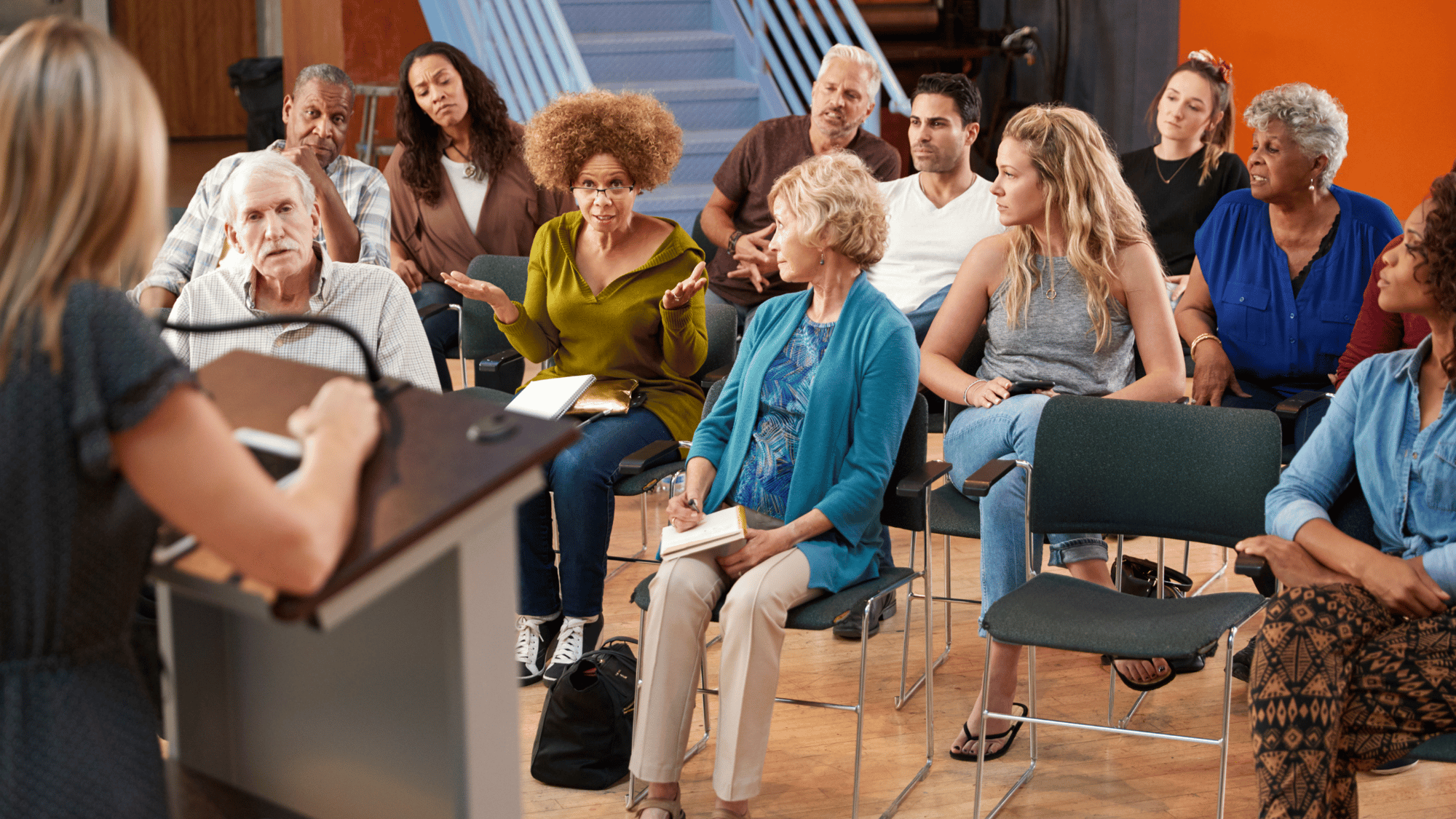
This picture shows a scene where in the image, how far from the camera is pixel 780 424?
2846 millimetres

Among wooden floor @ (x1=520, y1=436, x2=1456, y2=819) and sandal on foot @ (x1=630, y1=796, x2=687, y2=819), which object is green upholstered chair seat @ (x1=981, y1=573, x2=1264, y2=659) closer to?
wooden floor @ (x1=520, y1=436, x2=1456, y2=819)

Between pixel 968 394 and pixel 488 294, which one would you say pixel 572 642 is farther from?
pixel 968 394

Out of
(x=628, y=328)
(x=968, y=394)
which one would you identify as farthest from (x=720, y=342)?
(x=968, y=394)

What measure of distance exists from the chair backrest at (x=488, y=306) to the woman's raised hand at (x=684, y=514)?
5.52 ft

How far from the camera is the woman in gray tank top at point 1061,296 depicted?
3207 mm

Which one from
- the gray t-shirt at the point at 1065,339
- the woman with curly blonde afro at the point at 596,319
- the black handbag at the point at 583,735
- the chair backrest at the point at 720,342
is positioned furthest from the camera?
the chair backrest at the point at 720,342

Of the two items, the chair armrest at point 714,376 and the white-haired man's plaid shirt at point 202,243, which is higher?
the white-haired man's plaid shirt at point 202,243

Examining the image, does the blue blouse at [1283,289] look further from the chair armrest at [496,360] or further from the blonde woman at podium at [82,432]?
the blonde woman at podium at [82,432]

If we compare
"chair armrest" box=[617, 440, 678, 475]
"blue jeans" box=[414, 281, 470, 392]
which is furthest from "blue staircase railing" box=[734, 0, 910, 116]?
"chair armrest" box=[617, 440, 678, 475]

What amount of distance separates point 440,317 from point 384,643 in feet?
10.9

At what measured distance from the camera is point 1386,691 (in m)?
2.15

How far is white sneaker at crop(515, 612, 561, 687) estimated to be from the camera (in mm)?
3311

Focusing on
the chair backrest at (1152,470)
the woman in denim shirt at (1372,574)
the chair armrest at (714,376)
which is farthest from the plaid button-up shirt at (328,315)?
the woman in denim shirt at (1372,574)

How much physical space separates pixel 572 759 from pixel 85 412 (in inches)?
73.2
